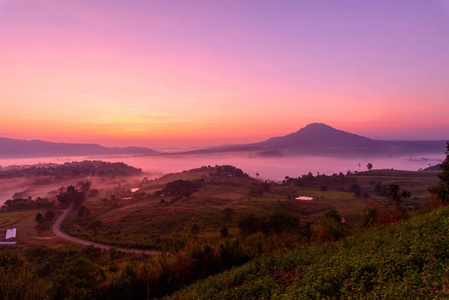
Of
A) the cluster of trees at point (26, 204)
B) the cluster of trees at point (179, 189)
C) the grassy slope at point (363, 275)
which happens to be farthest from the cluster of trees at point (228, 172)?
the grassy slope at point (363, 275)

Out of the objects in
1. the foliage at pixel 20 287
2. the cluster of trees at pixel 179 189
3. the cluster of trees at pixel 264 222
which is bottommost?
the cluster of trees at pixel 179 189

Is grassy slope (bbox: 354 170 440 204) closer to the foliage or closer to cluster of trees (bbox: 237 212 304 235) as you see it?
cluster of trees (bbox: 237 212 304 235)

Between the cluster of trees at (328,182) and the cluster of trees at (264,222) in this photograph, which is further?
the cluster of trees at (328,182)

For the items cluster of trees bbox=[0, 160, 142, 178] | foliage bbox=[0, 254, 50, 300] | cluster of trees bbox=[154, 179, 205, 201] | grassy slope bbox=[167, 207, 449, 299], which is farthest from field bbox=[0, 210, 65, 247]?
cluster of trees bbox=[0, 160, 142, 178]

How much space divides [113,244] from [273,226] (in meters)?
31.3

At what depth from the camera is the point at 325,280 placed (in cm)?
405

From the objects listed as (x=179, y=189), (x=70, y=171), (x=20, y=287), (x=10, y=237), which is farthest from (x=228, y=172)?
(x=20, y=287)

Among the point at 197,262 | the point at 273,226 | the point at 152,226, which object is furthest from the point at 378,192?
the point at 197,262

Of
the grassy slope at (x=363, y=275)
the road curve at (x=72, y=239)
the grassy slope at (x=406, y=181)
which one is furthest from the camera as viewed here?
the grassy slope at (x=406, y=181)

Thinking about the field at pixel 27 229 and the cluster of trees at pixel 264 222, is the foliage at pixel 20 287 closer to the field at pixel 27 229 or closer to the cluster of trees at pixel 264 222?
the cluster of trees at pixel 264 222

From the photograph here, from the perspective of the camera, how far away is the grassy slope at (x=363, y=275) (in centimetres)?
312

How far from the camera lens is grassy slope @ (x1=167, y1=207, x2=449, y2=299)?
312cm

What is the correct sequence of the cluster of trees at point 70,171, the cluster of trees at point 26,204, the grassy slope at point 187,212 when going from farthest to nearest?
the cluster of trees at point 70,171 < the cluster of trees at point 26,204 < the grassy slope at point 187,212

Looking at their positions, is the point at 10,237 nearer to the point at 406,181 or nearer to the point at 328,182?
the point at 328,182
